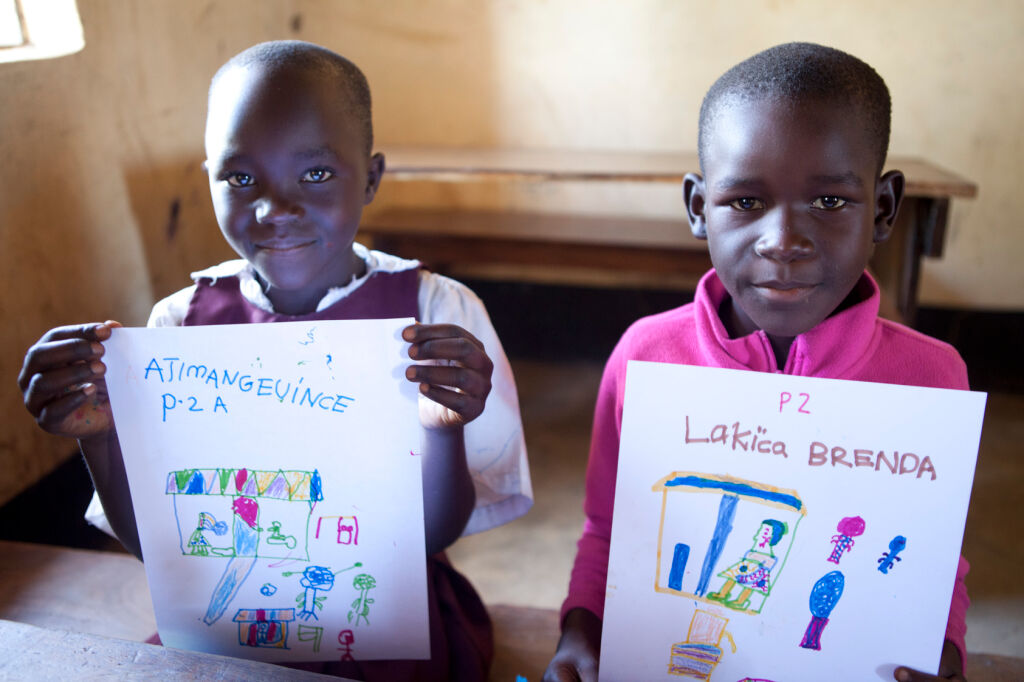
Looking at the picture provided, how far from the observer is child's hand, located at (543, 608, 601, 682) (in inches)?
31.2

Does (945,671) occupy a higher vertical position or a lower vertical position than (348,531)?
lower

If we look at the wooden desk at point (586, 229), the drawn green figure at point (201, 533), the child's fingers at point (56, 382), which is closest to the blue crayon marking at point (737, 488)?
the drawn green figure at point (201, 533)

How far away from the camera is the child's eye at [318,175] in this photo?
3.05ft

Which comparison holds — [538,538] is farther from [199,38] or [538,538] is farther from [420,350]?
[199,38]

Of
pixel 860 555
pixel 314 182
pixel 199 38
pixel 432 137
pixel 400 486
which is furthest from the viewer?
pixel 432 137

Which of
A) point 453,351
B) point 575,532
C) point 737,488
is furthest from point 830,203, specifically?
point 575,532

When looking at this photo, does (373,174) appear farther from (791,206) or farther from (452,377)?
(791,206)

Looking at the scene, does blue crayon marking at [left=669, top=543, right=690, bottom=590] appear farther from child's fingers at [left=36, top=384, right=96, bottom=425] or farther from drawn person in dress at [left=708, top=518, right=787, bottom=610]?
child's fingers at [left=36, top=384, right=96, bottom=425]

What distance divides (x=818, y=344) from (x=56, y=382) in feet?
2.58

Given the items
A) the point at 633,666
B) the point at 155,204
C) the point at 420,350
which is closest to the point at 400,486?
the point at 420,350

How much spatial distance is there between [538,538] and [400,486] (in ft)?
4.07

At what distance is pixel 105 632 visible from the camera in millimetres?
1045

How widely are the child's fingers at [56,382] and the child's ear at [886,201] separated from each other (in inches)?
32.8

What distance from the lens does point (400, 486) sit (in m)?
0.79
